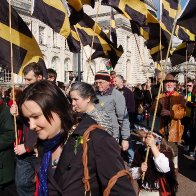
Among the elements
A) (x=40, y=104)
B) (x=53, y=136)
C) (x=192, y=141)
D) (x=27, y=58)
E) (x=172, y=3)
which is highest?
(x=172, y=3)

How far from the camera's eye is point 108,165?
1992 mm

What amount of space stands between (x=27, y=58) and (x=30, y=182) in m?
1.59

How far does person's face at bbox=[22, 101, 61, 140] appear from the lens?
6.84 ft

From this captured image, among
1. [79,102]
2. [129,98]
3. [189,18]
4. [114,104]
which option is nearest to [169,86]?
[114,104]

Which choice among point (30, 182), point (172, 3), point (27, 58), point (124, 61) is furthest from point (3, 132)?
point (124, 61)

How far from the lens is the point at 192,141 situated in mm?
8875

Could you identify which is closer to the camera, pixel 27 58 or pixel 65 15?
pixel 27 58

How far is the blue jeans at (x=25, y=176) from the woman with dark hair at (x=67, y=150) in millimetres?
2021

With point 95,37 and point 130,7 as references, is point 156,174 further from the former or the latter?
point 95,37

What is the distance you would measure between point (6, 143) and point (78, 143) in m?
2.30

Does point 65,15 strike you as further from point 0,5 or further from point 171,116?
point 171,116

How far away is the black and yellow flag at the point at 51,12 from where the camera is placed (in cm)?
569

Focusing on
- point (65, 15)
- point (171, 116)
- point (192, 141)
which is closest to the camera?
point (65, 15)

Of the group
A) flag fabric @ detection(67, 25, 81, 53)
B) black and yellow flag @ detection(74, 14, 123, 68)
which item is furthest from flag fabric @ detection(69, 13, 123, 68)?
flag fabric @ detection(67, 25, 81, 53)
